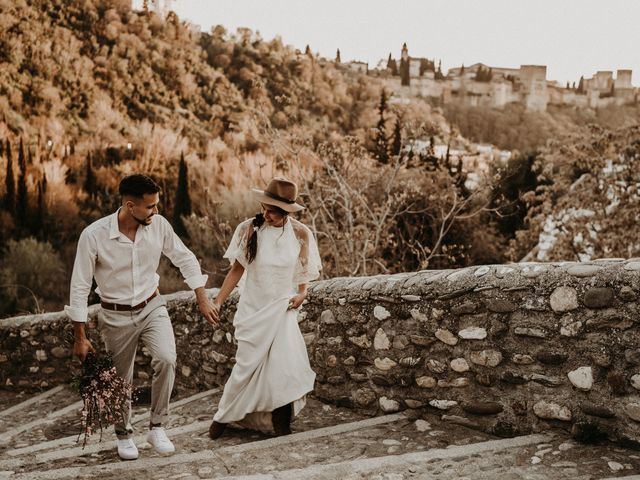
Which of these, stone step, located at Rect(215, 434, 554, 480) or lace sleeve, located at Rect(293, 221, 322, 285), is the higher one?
lace sleeve, located at Rect(293, 221, 322, 285)

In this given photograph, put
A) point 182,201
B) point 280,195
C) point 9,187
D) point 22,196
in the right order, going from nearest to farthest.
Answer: point 280,195 < point 9,187 < point 22,196 < point 182,201

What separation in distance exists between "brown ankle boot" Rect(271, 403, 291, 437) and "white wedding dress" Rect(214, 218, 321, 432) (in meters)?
0.04

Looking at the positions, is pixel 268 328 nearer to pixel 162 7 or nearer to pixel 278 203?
pixel 278 203

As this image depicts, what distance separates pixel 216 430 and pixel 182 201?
68.6ft

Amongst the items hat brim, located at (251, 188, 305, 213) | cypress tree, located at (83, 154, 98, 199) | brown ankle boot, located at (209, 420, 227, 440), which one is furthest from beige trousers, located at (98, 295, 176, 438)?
cypress tree, located at (83, 154, 98, 199)

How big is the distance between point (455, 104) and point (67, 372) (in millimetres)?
45564

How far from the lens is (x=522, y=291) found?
3.90 meters

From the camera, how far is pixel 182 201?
→ 2462 cm

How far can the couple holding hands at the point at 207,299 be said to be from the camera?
12.8 ft

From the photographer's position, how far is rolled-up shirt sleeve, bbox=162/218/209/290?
4188 millimetres

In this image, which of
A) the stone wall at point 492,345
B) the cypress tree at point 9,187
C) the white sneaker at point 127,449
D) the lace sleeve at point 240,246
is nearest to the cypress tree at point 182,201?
the cypress tree at point 9,187

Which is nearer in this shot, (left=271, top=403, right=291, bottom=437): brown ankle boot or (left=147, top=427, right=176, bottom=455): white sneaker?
(left=147, top=427, right=176, bottom=455): white sneaker

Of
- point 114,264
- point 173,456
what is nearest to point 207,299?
point 114,264

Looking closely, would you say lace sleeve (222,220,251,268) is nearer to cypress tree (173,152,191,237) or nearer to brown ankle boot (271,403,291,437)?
brown ankle boot (271,403,291,437)
